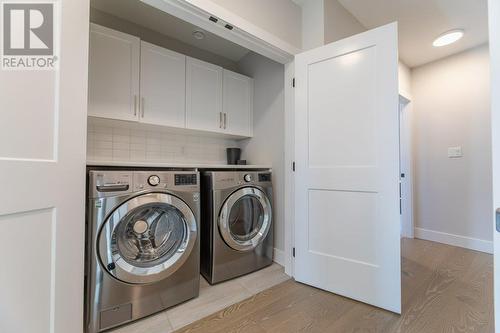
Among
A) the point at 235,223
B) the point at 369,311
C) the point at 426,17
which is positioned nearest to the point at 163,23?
the point at 235,223

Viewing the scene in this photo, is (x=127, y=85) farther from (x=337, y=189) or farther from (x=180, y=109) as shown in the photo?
(x=337, y=189)

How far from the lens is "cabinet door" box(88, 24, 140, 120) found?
1694 mm

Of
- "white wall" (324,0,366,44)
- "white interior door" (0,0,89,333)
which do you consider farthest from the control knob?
"white wall" (324,0,366,44)

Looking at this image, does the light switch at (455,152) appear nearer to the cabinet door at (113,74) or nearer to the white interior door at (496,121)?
the white interior door at (496,121)

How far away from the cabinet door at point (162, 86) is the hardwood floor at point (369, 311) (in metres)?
1.70

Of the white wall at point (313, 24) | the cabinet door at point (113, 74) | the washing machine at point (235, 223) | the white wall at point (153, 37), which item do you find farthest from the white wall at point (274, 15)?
the washing machine at point (235, 223)

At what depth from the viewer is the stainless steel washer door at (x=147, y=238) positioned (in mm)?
1254

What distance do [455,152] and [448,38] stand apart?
1.36m

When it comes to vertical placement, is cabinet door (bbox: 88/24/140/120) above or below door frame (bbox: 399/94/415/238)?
above

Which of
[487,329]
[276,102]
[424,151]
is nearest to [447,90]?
[424,151]

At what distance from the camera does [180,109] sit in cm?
214

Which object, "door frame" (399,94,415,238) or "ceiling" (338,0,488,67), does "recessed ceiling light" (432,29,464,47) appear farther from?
"door frame" (399,94,415,238)

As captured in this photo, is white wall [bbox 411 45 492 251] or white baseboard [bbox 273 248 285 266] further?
white wall [bbox 411 45 492 251]

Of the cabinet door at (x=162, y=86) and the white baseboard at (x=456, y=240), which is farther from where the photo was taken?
the white baseboard at (x=456, y=240)
